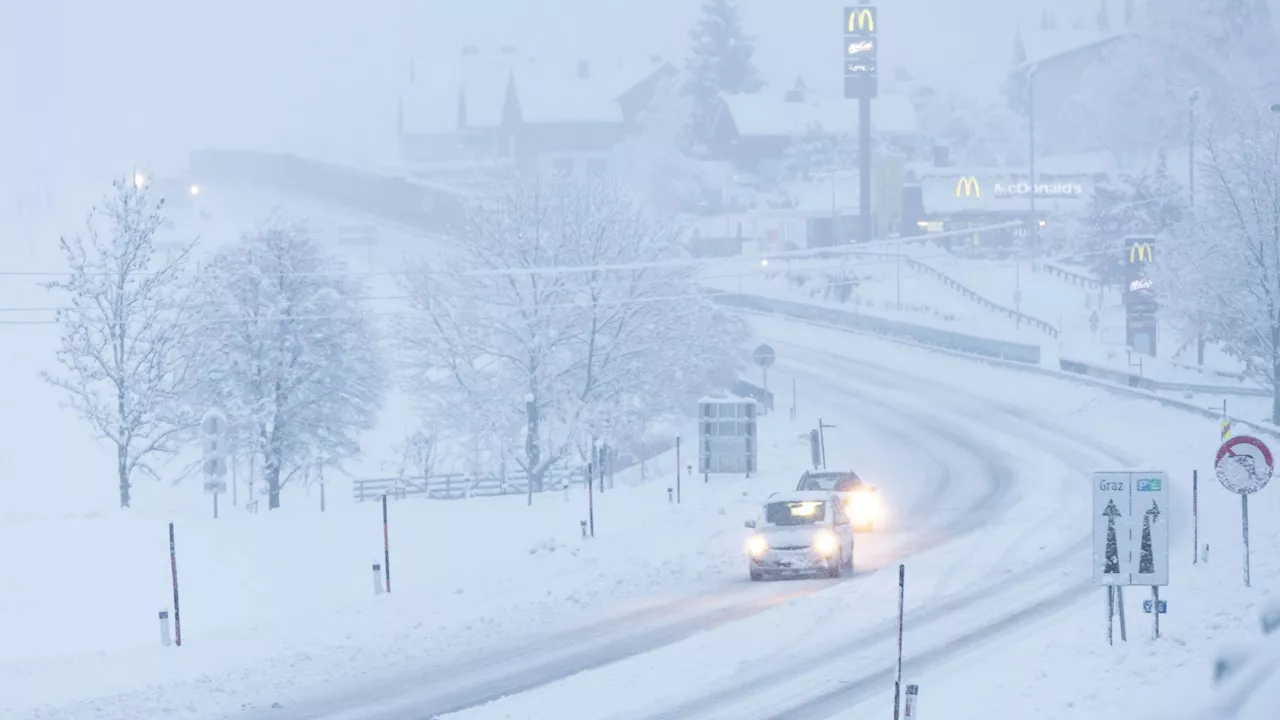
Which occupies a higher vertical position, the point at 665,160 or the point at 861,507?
the point at 665,160

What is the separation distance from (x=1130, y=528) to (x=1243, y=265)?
3870cm

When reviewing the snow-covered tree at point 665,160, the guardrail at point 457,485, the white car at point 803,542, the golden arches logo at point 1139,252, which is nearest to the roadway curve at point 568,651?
the white car at point 803,542

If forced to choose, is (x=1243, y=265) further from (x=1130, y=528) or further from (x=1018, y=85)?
(x=1018, y=85)

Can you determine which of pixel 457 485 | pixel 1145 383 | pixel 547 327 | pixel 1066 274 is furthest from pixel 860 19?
pixel 457 485

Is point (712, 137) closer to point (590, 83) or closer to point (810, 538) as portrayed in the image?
point (590, 83)

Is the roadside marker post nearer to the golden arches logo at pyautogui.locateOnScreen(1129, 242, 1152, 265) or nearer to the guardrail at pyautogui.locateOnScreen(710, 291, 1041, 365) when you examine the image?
the guardrail at pyautogui.locateOnScreen(710, 291, 1041, 365)

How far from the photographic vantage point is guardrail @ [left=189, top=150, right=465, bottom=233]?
328ft

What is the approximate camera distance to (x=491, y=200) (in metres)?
54.8

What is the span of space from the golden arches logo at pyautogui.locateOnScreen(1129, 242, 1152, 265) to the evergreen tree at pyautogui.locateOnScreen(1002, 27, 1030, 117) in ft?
318

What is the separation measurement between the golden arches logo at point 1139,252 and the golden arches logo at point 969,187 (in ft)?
141

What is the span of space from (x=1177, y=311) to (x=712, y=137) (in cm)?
7338

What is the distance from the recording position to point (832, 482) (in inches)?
1335

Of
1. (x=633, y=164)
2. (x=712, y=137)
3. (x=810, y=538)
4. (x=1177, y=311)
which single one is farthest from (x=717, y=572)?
(x=712, y=137)

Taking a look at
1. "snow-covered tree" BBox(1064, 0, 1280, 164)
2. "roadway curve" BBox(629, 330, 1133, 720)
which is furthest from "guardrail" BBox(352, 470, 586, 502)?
"snow-covered tree" BBox(1064, 0, 1280, 164)
